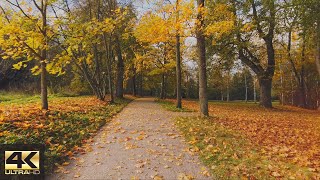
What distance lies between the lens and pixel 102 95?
2138 centimetres

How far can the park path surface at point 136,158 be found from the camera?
581 cm

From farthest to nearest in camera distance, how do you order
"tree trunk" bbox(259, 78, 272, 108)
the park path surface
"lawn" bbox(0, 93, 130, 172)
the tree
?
"tree trunk" bbox(259, 78, 272, 108) < the tree < "lawn" bbox(0, 93, 130, 172) < the park path surface

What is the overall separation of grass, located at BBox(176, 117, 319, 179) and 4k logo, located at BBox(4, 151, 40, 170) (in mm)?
3576

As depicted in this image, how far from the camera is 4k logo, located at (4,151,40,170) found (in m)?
5.70

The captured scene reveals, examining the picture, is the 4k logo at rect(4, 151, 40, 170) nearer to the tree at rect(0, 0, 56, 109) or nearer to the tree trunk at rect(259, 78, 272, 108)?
the tree at rect(0, 0, 56, 109)

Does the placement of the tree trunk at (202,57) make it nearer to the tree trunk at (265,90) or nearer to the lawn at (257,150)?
the lawn at (257,150)

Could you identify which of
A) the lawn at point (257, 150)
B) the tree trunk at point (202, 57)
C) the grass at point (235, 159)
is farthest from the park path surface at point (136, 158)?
the tree trunk at point (202, 57)

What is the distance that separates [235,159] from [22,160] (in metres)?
4.55

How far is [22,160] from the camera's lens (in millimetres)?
5996

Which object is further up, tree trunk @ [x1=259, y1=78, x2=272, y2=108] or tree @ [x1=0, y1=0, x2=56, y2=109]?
tree @ [x1=0, y1=0, x2=56, y2=109]

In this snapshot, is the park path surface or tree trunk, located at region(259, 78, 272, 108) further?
tree trunk, located at region(259, 78, 272, 108)

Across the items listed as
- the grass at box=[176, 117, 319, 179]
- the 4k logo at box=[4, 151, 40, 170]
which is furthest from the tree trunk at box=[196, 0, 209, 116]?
the 4k logo at box=[4, 151, 40, 170]

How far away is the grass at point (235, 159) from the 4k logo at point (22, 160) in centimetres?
A: 358

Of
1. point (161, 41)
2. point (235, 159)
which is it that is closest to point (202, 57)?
point (161, 41)
